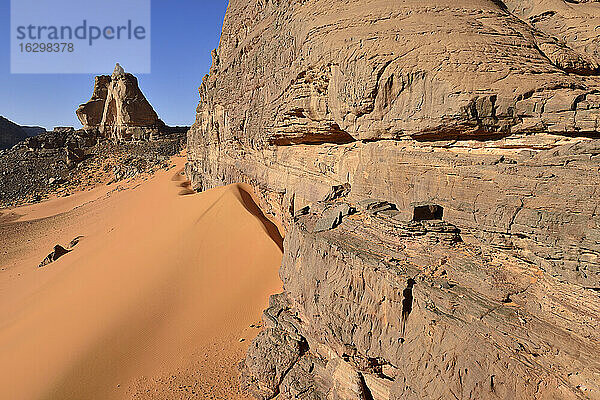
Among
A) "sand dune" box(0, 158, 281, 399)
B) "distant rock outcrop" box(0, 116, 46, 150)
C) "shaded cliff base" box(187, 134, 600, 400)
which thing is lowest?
"sand dune" box(0, 158, 281, 399)

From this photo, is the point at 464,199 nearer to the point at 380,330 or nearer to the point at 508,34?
the point at 380,330

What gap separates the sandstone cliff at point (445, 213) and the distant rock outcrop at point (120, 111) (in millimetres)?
44688

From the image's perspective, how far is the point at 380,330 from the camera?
505 centimetres

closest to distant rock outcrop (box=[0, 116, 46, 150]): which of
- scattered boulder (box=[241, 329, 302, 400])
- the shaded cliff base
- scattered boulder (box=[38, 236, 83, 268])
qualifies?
scattered boulder (box=[38, 236, 83, 268])

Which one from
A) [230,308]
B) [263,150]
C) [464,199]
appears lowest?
[230,308]

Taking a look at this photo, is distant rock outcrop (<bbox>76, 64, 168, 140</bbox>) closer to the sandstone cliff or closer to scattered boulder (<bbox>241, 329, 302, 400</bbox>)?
the sandstone cliff

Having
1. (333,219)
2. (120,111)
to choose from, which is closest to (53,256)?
(333,219)

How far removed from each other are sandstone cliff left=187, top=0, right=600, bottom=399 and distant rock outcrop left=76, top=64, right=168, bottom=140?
147 ft

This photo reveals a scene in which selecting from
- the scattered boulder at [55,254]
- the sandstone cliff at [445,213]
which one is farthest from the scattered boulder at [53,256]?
the sandstone cliff at [445,213]

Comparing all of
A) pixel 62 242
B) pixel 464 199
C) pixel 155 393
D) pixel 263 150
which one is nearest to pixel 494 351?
pixel 464 199

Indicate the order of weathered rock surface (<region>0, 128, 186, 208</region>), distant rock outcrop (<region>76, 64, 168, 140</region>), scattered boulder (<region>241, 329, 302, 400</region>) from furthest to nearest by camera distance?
distant rock outcrop (<region>76, 64, 168, 140</region>) < weathered rock surface (<region>0, 128, 186, 208</region>) < scattered boulder (<region>241, 329, 302, 400</region>)

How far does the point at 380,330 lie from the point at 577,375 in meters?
2.46

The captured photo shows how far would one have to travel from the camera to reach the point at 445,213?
552cm

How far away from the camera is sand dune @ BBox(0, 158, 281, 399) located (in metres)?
7.66
